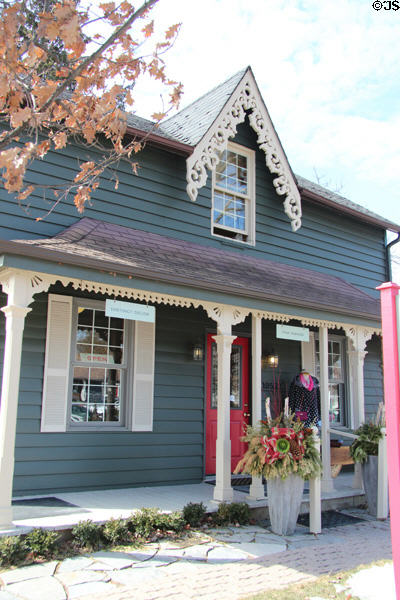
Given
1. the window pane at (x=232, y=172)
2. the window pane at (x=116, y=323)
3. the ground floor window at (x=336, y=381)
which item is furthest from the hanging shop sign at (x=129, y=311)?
the ground floor window at (x=336, y=381)

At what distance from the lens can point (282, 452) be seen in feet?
20.0

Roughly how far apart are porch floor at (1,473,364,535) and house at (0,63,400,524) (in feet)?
0.75

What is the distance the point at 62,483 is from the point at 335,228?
24.3ft

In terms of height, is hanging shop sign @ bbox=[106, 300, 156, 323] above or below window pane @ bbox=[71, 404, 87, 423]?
above

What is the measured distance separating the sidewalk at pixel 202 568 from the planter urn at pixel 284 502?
13 centimetres

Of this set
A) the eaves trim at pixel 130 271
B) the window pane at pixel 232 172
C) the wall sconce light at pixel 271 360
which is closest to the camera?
the eaves trim at pixel 130 271

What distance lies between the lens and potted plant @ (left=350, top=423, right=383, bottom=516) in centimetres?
Answer: 737

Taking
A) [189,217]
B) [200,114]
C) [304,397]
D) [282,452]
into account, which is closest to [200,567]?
[282,452]

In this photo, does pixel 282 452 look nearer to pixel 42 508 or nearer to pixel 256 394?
pixel 256 394

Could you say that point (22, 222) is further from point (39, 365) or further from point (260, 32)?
point (260, 32)

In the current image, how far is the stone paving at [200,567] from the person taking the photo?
4125 mm

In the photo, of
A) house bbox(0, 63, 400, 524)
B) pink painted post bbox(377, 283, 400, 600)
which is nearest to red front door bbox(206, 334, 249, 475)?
house bbox(0, 63, 400, 524)

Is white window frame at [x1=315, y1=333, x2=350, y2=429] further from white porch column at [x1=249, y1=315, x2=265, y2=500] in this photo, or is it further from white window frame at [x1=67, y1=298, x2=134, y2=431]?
white window frame at [x1=67, y1=298, x2=134, y2=431]

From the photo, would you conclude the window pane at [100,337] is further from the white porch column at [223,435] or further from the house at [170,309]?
the white porch column at [223,435]
